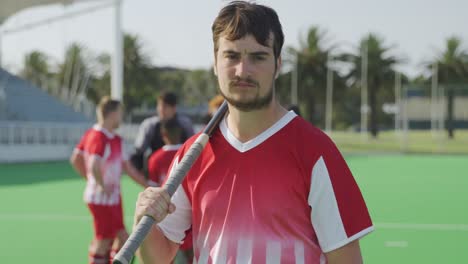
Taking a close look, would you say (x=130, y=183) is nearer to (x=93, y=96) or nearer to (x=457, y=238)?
(x=457, y=238)

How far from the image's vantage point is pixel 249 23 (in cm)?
232

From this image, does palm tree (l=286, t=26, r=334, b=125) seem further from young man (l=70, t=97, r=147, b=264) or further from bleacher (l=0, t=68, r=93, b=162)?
young man (l=70, t=97, r=147, b=264)

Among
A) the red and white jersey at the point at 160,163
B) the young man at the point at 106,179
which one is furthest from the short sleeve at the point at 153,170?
the young man at the point at 106,179

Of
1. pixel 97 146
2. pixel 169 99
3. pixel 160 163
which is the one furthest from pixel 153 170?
pixel 97 146

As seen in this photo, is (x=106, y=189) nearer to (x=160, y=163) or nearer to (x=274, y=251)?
(x=160, y=163)

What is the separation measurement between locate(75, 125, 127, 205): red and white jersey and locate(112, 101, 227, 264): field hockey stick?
4564mm

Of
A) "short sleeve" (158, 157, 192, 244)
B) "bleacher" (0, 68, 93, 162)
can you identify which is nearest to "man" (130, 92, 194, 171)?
"short sleeve" (158, 157, 192, 244)

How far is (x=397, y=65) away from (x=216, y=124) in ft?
239

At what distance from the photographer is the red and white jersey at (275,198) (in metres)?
2.31

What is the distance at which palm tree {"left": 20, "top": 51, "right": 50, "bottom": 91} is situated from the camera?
263 feet

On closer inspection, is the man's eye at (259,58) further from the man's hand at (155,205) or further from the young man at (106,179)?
the young man at (106,179)

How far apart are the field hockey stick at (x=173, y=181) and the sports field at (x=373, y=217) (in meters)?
5.63

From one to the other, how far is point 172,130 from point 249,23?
4153 mm

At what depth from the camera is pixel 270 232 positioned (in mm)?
2428
